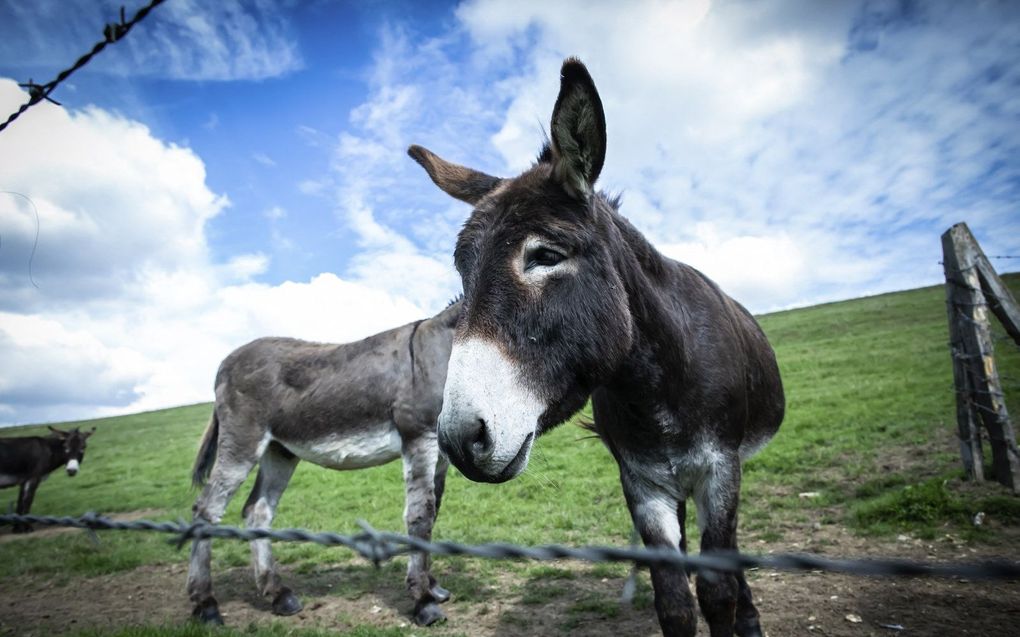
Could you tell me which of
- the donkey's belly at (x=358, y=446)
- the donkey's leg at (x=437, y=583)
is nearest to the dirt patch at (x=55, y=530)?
the donkey's belly at (x=358, y=446)

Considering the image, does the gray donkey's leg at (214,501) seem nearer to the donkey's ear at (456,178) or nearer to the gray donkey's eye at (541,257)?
the donkey's ear at (456,178)

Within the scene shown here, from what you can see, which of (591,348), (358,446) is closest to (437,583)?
(358,446)

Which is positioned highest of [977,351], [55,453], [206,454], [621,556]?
[977,351]

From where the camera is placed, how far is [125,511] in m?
14.6

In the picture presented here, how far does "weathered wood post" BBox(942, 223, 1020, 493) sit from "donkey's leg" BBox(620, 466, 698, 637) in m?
5.73

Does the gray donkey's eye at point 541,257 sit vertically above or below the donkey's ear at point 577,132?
below

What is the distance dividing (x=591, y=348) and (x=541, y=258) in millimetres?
502

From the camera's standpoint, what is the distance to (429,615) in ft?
16.7

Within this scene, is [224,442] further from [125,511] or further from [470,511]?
[125,511]

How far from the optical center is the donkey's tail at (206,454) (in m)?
6.84

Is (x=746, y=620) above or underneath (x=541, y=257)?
underneath

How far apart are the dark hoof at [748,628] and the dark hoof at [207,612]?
5062 millimetres

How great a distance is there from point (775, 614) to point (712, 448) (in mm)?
2319

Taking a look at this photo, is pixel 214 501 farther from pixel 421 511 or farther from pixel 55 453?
pixel 55 453
